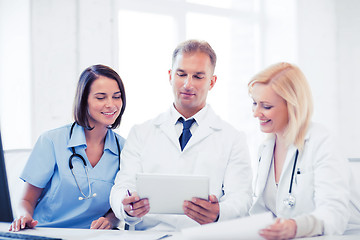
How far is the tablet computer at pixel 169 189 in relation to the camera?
1.31 metres

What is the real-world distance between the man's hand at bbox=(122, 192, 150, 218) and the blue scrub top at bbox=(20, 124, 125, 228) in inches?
16.0

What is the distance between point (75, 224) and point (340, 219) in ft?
3.93

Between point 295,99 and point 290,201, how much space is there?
0.40 metres

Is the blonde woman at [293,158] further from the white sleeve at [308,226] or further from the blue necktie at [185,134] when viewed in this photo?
the blue necktie at [185,134]

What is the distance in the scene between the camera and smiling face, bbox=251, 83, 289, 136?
160 centimetres

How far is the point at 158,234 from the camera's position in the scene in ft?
4.37

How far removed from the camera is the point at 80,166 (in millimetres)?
1884

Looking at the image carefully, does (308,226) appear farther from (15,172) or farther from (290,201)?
(15,172)

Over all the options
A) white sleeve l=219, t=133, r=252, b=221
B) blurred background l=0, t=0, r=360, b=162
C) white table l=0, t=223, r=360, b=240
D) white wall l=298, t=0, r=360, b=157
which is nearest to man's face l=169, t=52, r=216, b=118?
white sleeve l=219, t=133, r=252, b=221

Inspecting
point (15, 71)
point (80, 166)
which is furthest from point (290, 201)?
point (15, 71)

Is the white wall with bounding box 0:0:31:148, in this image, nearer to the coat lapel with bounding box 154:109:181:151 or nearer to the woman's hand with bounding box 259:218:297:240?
the coat lapel with bounding box 154:109:181:151

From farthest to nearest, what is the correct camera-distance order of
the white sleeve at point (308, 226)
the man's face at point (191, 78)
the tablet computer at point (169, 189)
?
the man's face at point (191, 78), the tablet computer at point (169, 189), the white sleeve at point (308, 226)

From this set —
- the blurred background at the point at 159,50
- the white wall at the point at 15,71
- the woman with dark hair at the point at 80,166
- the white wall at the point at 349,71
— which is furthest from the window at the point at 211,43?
the woman with dark hair at the point at 80,166

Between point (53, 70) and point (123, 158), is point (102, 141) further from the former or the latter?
point (53, 70)
